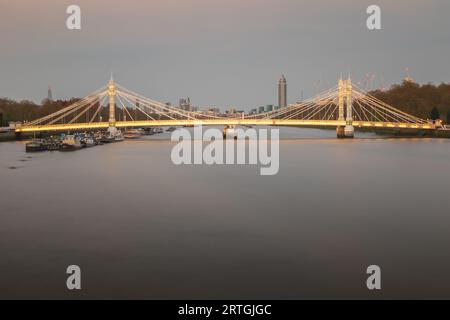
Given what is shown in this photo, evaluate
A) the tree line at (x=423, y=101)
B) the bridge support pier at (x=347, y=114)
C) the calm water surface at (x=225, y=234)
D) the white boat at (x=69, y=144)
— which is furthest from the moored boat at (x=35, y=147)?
the tree line at (x=423, y=101)

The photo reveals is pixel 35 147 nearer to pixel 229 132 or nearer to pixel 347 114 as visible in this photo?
pixel 229 132

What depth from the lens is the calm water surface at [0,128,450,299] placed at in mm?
8812

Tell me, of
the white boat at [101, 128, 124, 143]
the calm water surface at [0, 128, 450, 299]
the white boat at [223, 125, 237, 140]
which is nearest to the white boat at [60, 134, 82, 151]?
the white boat at [101, 128, 124, 143]

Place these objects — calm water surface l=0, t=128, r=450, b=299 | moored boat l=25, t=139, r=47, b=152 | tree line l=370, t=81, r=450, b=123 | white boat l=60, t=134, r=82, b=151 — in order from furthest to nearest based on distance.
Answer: tree line l=370, t=81, r=450, b=123, white boat l=60, t=134, r=82, b=151, moored boat l=25, t=139, r=47, b=152, calm water surface l=0, t=128, r=450, b=299

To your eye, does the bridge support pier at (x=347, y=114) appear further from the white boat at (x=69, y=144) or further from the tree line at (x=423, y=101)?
the white boat at (x=69, y=144)

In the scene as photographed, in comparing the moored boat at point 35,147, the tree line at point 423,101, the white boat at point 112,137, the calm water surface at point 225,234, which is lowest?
the calm water surface at point 225,234

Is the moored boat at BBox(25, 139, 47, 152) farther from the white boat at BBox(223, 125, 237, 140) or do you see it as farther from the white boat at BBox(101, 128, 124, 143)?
the white boat at BBox(223, 125, 237, 140)

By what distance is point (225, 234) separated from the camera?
12539mm

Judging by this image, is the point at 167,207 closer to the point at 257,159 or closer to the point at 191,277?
the point at 191,277

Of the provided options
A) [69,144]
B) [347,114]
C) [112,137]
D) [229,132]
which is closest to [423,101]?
[347,114]

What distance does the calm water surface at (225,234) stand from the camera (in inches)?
347

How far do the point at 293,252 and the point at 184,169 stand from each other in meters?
17.9
